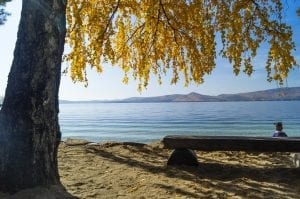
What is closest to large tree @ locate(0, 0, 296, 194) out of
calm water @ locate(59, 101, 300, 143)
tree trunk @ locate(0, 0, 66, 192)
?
tree trunk @ locate(0, 0, 66, 192)

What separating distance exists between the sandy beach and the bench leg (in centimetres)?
19

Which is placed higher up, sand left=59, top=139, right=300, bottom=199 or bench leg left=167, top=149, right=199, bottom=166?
bench leg left=167, top=149, right=199, bottom=166

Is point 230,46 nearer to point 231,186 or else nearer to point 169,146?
point 169,146

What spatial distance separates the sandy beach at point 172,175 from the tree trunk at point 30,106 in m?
0.96

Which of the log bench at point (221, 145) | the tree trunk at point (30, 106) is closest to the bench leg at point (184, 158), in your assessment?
the log bench at point (221, 145)

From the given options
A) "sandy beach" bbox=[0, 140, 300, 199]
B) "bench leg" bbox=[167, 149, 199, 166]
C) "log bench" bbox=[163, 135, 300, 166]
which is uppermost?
"log bench" bbox=[163, 135, 300, 166]

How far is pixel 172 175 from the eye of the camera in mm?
8094

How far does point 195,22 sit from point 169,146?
3.84m

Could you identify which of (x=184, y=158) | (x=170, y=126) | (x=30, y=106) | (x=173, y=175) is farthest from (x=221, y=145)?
→ (x=170, y=126)

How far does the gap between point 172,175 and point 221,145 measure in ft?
4.72

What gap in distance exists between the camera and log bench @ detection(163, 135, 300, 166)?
27.5 feet

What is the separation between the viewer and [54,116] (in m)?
6.35

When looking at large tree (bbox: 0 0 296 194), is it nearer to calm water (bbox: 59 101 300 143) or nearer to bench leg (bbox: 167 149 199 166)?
bench leg (bbox: 167 149 199 166)

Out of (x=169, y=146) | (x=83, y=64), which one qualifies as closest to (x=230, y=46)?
(x=169, y=146)
